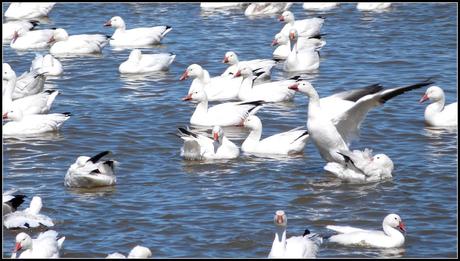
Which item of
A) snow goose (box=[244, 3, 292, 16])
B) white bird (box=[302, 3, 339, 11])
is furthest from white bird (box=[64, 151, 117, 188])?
white bird (box=[302, 3, 339, 11])

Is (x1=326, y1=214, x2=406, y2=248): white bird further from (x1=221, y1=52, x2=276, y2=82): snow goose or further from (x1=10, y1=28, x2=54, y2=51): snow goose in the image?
(x1=10, y1=28, x2=54, y2=51): snow goose

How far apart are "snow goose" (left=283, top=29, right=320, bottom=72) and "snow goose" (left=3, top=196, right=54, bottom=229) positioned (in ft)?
28.3

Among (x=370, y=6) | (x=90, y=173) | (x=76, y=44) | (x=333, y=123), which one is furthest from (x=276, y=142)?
(x=370, y=6)

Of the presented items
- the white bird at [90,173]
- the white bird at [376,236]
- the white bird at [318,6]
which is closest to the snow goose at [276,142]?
the white bird at [90,173]

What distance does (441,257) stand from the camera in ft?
38.1

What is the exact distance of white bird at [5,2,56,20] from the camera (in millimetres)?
25844

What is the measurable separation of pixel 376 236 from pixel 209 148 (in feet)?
12.8

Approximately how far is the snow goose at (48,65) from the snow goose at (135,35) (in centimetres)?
270

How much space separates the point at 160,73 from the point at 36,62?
202 centimetres

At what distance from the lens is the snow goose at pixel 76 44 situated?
22125mm

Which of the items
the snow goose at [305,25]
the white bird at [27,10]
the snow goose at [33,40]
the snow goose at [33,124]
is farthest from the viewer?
the white bird at [27,10]

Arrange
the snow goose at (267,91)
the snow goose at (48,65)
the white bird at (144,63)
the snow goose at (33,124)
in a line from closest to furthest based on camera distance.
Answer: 1. the snow goose at (33,124)
2. the snow goose at (267,91)
3. the snow goose at (48,65)
4. the white bird at (144,63)

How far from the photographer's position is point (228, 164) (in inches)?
596

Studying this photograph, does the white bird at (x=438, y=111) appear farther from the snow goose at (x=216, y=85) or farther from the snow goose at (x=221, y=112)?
the snow goose at (x=216, y=85)
